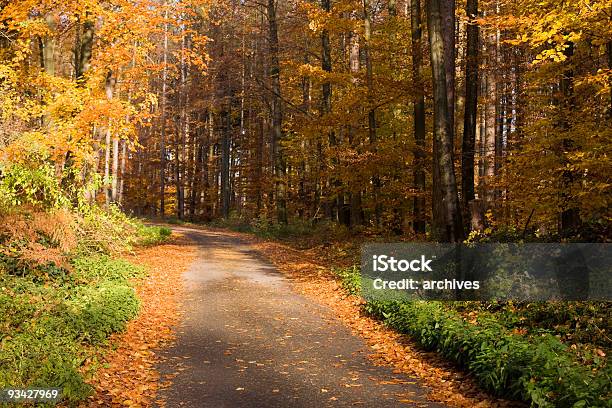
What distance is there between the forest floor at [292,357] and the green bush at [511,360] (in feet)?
0.84

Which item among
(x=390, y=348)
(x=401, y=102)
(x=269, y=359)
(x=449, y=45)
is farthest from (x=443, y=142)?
(x=401, y=102)

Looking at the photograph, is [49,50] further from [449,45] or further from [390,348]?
[390,348]

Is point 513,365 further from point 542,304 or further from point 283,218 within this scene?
point 283,218

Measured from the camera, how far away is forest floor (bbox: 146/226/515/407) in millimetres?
6676

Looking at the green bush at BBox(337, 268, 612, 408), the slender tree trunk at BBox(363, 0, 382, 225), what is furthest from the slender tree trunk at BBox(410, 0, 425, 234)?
the green bush at BBox(337, 268, 612, 408)

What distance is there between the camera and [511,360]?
631 centimetres

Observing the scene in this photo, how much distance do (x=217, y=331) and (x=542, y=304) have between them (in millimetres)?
5848

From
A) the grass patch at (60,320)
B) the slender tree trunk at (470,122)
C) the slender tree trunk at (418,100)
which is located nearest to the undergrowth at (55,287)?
the grass patch at (60,320)

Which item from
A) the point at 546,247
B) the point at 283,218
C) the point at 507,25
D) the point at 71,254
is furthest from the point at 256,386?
the point at 283,218

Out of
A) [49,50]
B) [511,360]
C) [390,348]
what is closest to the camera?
[511,360]

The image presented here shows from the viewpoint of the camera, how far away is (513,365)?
6.21 metres

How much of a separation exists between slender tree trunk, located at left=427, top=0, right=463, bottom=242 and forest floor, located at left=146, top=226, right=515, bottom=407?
→ 2.83 metres

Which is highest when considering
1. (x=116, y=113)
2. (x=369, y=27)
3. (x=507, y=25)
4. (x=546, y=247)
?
(x=369, y=27)

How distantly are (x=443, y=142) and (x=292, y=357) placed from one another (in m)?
6.49
